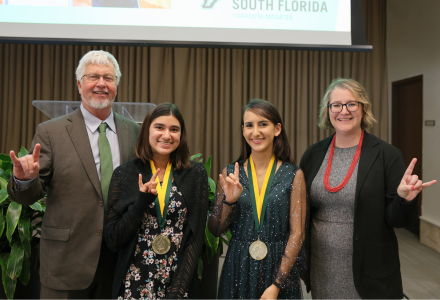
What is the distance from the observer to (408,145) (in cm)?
488

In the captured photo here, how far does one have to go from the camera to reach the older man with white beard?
1.46 metres

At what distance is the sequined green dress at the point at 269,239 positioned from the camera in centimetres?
136

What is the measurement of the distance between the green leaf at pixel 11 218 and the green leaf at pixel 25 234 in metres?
0.05

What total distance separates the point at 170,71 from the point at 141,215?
3.78 meters

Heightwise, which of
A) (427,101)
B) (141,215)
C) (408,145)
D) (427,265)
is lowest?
(427,265)

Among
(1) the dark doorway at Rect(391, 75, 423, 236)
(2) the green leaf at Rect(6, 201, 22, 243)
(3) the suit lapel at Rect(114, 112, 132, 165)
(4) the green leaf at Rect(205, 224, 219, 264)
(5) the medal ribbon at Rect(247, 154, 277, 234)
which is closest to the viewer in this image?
(5) the medal ribbon at Rect(247, 154, 277, 234)

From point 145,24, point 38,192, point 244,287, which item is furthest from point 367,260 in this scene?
point 145,24

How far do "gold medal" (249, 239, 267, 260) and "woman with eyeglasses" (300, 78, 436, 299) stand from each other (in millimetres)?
364

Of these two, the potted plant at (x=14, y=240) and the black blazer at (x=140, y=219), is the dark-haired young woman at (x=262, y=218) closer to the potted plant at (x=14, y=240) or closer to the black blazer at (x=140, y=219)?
the black blazer at (x=140, y=219)

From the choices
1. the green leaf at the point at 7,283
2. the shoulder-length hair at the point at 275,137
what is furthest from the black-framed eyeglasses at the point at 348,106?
the green leaf at the point at 7,283

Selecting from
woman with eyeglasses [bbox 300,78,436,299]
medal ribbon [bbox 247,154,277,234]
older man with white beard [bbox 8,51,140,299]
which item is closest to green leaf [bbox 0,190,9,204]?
older man with white beard [bbox 8,51,140,299]

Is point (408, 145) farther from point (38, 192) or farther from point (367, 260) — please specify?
point (38, 192)

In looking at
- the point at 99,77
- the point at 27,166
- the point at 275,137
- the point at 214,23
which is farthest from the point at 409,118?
the point at 27,166

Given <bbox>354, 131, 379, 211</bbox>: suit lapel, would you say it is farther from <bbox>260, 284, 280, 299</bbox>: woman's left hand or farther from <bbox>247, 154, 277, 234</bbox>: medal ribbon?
<bbox>260, 284, 280, 299</bbox>: woman's left hand
